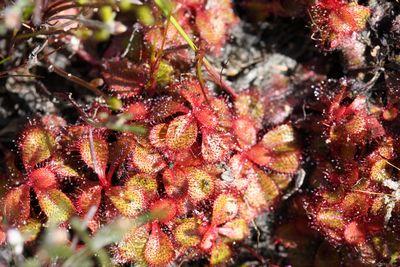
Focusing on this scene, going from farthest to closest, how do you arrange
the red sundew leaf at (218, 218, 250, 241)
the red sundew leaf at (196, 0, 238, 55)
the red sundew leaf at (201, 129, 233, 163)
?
the red sundew leaf at (196, 0, 238, 55), the red sundew leaf at (218, 218, 250, 241), the red sundew leaf at (201, 129, 233, 163)

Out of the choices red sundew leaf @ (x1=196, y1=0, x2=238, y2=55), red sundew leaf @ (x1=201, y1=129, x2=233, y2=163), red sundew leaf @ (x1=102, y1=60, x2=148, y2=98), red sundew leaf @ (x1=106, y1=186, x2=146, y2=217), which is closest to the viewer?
red sundew leaf @ (x1=106, y1=186, x2=146, y2=217)

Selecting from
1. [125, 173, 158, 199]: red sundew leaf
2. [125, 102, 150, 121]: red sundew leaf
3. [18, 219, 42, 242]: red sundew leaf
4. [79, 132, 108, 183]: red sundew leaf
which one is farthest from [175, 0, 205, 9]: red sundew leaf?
[18, 219, 42, 242]: red sundew leaf

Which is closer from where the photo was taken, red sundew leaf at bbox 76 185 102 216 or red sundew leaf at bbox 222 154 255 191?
red sundew leaf at bbox 76 185 102 216

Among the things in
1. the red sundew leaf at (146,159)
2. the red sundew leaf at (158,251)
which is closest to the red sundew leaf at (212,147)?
the red sundew leaf at (146,159)

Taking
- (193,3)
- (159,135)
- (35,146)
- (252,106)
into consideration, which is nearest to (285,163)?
(252,106)

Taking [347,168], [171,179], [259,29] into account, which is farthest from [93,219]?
[259,29]

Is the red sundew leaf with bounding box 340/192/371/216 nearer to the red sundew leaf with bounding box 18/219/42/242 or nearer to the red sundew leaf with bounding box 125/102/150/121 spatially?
the red sundew leaf with bounding box 125/102/150/121
